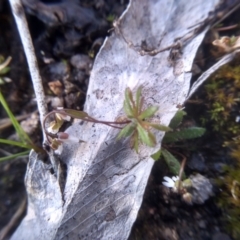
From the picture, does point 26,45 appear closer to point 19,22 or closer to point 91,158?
point 19,22

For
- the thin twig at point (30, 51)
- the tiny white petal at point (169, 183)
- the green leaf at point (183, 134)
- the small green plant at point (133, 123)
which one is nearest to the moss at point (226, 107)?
the green leaf at point (183, 134)

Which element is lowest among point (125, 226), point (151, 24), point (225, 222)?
point (125, 226)

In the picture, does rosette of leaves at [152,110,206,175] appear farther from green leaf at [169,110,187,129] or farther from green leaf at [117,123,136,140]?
green leaf at [117,123,136,140]

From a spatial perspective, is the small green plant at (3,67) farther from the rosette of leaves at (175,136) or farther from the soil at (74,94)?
the rosette of leaves at (175,136)

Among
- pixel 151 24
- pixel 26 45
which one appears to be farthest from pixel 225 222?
pixel 26 45

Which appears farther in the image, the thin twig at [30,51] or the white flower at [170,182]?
the thin twig at [30,51]

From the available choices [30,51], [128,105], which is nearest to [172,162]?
[128,105]
